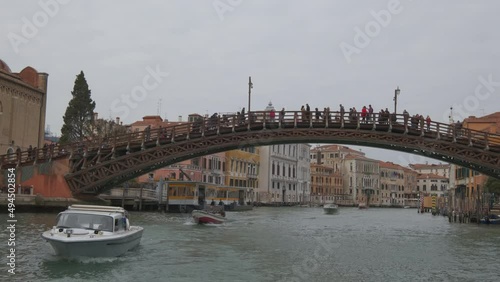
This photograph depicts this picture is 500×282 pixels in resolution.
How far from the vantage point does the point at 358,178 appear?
425 feet

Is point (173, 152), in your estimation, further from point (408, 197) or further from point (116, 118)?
point (408, 197)

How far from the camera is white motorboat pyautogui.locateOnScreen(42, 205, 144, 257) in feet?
52.9

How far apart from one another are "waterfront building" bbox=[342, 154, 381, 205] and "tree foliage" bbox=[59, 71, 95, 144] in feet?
260

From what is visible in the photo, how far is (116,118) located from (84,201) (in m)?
40.0

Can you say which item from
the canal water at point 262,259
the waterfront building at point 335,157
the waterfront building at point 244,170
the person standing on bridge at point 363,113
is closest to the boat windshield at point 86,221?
the canal water at point 262,259

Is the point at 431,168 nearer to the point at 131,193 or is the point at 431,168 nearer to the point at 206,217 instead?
the point at 131,193

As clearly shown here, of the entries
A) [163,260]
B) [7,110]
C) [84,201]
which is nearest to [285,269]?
[163,260]

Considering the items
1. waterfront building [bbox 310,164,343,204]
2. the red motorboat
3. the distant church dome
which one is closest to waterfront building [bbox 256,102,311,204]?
waterfront building [bbox 310,164,343,204]

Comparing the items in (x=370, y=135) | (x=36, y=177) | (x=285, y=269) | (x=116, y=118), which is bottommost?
(x=285, y=269)

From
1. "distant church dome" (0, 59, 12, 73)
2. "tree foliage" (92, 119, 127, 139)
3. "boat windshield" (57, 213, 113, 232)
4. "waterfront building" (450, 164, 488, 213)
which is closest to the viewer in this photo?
"boat windshield" (57, 213, 113, 232)

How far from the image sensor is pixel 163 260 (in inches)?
715

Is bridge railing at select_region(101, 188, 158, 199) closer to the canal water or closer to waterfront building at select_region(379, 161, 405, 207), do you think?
the canal water

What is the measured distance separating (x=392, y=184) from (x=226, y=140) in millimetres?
113944
